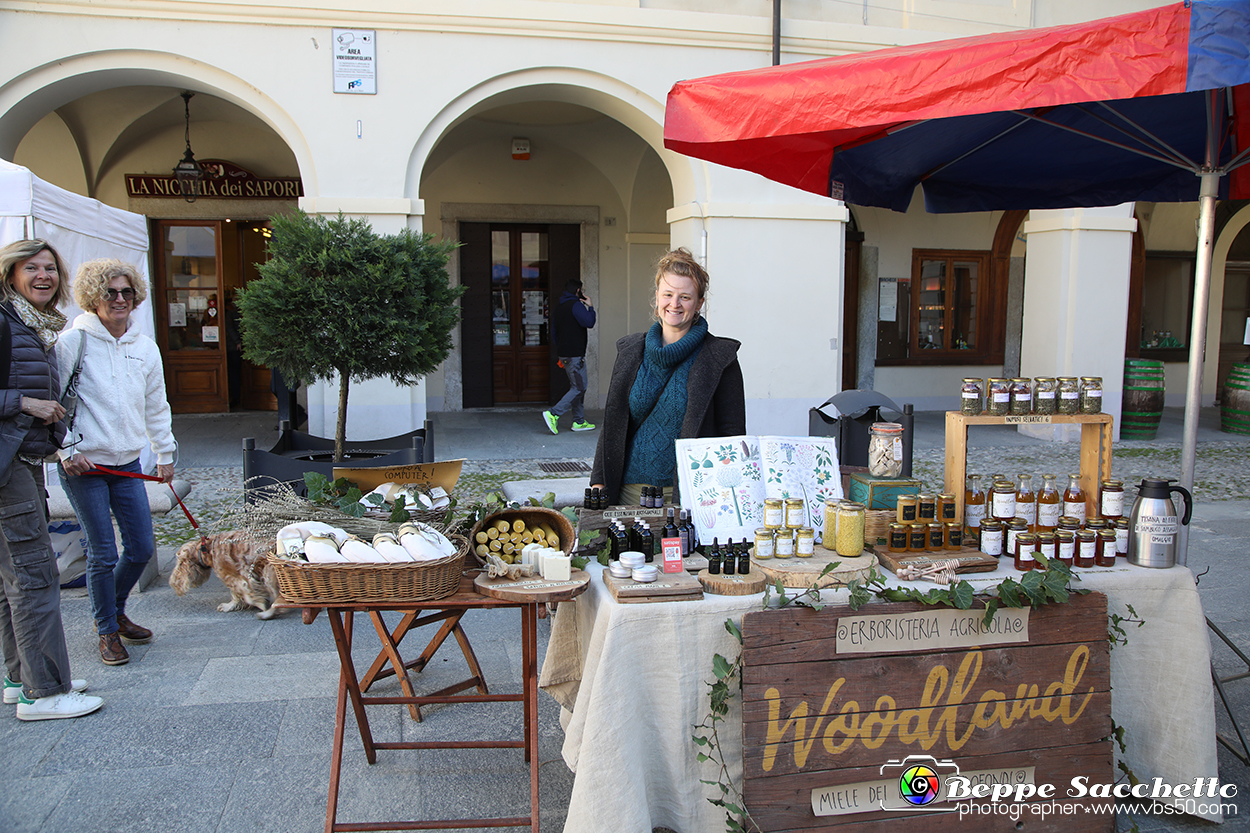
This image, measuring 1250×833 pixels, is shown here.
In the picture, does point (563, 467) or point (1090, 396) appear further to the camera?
point (563, 467)

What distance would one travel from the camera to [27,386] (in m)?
2.98

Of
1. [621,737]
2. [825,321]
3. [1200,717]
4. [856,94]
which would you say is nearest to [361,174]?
[825,321]

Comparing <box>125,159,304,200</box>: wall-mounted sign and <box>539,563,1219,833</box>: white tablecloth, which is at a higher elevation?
<box>125,159,304,200</box>: wall-mounted sign

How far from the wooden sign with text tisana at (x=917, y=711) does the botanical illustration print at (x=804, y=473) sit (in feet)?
1.63

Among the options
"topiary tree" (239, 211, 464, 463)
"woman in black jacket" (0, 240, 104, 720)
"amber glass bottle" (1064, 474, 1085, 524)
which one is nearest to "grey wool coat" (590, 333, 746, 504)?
"amber glass bottle" (1064, 474, 1085, 524)

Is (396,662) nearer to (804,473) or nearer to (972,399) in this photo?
(804,473)

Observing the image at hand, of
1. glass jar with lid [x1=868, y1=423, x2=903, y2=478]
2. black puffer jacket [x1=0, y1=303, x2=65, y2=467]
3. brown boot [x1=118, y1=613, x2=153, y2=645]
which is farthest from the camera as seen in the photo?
Result: brown boot [x1=118, y1=613, x2=153, y2=645]

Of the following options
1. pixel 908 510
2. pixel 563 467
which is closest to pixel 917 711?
pixel 908 510

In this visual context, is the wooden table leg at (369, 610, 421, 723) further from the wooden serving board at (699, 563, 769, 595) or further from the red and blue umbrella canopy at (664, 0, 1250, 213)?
the red and blue umbrella canopy at (664, 0, 1250, 213)

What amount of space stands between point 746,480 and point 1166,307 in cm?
1333

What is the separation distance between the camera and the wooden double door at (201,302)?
10.9 meters

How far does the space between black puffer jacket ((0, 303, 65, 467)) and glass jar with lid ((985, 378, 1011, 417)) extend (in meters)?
3.33

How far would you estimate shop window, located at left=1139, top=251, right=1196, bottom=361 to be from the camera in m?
13.0

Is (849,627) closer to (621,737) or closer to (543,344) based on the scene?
(621,737)
